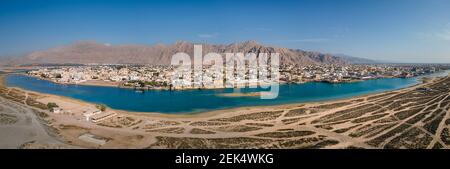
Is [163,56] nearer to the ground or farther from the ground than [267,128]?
farther from the ground

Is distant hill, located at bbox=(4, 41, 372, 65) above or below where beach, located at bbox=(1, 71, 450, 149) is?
above

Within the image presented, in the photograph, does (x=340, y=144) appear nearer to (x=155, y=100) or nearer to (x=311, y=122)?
(x=311, y=122)

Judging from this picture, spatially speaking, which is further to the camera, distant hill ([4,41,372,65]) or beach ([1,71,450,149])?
distant hill ([4,41,372,65])

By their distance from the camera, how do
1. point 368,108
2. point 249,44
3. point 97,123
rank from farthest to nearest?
1. point 249,44
2. point 368,108
3. point 97,123

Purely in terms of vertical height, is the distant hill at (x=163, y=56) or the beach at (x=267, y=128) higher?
the distant hill at (x=163, y=56)

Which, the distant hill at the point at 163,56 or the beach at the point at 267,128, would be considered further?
the distant hill at the point at 163,56

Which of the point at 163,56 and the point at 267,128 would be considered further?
the point at 163,56

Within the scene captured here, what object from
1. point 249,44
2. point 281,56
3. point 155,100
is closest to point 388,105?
point 155,100
